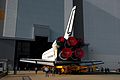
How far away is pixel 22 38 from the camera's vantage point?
180 feet

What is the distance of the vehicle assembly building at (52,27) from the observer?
53.7 meters

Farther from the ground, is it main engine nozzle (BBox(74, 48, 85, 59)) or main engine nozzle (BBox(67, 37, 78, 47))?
main engine nozzle (BBox(67, 37, 78, 47))

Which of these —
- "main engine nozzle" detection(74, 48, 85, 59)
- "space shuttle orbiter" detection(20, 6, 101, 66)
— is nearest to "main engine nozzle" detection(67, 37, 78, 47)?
"space shuttle orbiter" detection(20, 6, 101, 66)

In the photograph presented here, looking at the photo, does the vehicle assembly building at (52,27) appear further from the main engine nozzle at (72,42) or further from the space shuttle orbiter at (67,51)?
the main engine nozzle at (72,42)

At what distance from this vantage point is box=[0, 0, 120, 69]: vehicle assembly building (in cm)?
5372

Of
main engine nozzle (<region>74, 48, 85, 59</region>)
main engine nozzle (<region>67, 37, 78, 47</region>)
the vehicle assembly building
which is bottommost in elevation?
main engine nozzle (<region>74, 48, 85, 59</region>)

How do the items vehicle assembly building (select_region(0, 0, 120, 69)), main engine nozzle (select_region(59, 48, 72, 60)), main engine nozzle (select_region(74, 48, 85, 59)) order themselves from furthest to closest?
1. vehicle assembly building (select_region(0, 0, 120, 69))
2. main engine nozzle (select_region(74, 48, 85, 59))
3. main engine nozzle (select_region(59, 48, 72, 60))

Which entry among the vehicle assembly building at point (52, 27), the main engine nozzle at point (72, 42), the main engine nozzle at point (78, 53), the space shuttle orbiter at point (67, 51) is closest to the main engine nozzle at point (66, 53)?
the space shuttle orbiter at point (67, 51)

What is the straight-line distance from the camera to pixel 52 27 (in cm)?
5803

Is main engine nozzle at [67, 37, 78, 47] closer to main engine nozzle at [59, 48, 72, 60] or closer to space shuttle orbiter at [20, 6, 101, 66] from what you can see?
space shuttle orbiter at [20, 6, 101, 66]

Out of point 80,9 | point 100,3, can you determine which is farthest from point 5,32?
point 100,3

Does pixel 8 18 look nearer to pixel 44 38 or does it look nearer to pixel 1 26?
pixel 1 26

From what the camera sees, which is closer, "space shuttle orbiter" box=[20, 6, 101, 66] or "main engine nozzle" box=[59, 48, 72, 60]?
"main engine nozzle" box=[59, 48, 72, 60]

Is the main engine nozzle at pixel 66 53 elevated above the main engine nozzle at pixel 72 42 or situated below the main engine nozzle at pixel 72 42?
below
